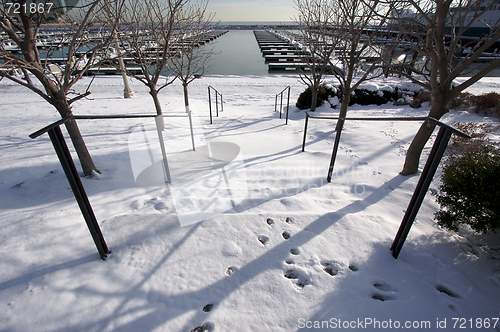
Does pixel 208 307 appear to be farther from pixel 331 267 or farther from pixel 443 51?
pixel 443 51

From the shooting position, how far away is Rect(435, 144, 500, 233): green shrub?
2.09 m

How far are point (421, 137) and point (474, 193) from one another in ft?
5.74

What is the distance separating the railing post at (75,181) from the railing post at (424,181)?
8.33 ft

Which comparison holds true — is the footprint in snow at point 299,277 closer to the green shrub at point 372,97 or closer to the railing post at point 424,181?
the railing post at point 424,181

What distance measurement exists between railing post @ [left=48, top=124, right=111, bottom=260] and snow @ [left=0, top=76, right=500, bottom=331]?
16 centimetres

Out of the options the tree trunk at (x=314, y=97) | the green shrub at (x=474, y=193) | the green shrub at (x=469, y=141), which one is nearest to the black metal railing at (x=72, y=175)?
the green shrub at (x=474, y=193)

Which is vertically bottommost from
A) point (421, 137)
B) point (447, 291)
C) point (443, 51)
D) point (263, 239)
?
point (447, 291)

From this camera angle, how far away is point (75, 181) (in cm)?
176

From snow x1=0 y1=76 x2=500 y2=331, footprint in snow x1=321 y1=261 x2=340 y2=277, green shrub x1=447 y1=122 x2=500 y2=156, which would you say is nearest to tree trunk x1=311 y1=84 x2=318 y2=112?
green shrub x1=447 y1=122 x2=500 y2=156

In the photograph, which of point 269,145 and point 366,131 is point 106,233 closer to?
point 269,145

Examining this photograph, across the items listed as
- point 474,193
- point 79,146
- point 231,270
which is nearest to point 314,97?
point 474,193

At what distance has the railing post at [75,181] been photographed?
1656 millimetres

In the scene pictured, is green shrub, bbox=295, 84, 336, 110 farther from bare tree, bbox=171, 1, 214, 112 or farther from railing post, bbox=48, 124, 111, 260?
railing post, bbox=48, 124, 111, 260

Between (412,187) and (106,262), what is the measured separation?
12.9 feet
